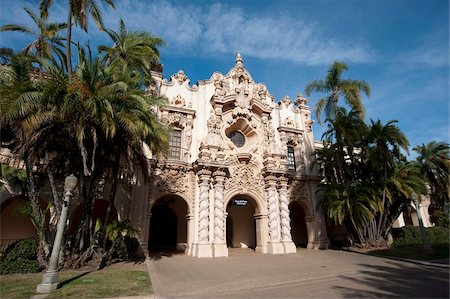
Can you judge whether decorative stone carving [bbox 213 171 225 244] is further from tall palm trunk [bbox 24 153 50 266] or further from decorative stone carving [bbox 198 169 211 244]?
tall palm trunk [bbox 24 153 50 266]

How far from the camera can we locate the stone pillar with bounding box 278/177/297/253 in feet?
60.8

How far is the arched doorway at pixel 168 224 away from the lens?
68.6 ft

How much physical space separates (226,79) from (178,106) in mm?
5354

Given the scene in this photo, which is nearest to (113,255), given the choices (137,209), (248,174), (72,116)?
(137,209)

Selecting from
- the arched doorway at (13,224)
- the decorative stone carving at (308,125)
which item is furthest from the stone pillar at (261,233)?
the arched doorway at (13,224)

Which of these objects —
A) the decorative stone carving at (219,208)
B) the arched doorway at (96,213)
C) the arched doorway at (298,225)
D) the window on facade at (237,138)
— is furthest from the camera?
the arched doorway at (298,225)

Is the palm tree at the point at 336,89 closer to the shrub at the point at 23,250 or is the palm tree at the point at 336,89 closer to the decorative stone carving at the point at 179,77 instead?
the decorative stone carving at the point at 179,77

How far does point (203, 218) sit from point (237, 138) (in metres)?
8.36

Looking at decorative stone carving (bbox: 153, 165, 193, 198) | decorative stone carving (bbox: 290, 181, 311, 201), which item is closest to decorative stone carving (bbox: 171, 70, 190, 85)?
decorative stone carving (bbox: 153, 165, 193, 198)

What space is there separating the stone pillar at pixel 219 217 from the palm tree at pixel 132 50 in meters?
9.10

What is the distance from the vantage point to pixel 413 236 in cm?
1969

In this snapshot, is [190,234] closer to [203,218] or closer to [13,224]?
[203,218]

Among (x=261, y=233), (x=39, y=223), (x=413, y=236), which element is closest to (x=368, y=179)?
(x=413, y=236)

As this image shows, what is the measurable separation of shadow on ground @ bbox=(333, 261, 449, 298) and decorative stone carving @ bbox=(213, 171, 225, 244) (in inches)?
350
